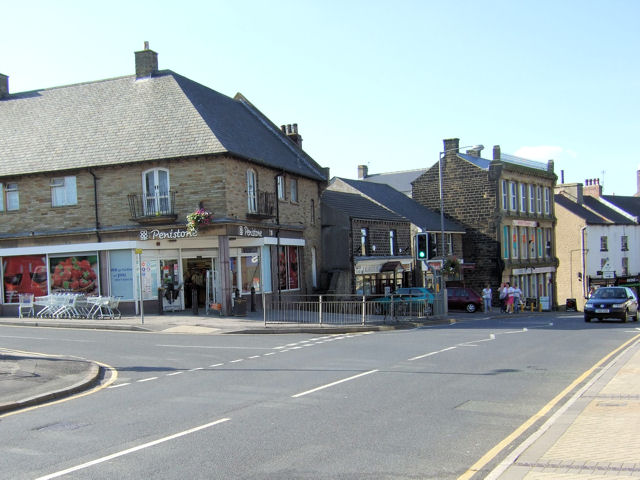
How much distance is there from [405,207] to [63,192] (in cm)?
2504

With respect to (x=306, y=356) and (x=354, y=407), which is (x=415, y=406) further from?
(x=306, y=356)

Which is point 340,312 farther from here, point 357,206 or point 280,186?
point 357,206

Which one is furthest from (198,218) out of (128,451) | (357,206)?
(128,451)

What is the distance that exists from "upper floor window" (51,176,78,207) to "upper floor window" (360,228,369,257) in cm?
1504

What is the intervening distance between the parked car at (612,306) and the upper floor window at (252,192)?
47.7 feet

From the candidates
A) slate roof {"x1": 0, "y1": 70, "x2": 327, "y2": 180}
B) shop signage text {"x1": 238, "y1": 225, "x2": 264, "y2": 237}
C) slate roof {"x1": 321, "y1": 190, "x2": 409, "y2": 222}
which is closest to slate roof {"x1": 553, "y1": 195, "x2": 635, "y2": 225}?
slate roof {"x1": 321, "y1": 190, "x2": 409, "y2": 222}

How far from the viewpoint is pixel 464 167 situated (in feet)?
161

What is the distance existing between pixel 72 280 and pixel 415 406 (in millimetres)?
21476

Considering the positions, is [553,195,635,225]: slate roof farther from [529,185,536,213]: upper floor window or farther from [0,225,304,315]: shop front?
[0,225,304,315]: shop front

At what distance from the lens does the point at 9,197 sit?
1136 inches

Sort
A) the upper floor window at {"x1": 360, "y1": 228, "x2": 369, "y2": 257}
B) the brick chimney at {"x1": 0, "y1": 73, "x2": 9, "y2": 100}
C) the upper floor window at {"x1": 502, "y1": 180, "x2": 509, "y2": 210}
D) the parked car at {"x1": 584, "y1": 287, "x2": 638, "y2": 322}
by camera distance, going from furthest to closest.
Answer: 1. the upper floor window at {"x1": 502, "y1": 180, "x2": 509, "y2": 210}
2. the upper floor window at {"x1": 360, "y1": 228, "x2": 369, "y2": 257}
3. the brick chimney at {"x1": 0, "y1": 73, "x2": 9, "y2": 100}
4. the parked car at {"x1": 584, "y1": 287, "x2": 638, "y2": 322}

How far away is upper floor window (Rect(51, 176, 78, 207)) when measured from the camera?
1094 inches

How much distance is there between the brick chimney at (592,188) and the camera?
66.4 m

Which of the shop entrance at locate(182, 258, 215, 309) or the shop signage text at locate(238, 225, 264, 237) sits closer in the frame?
the shop signage text at locate(238, 225, 264, 237)
